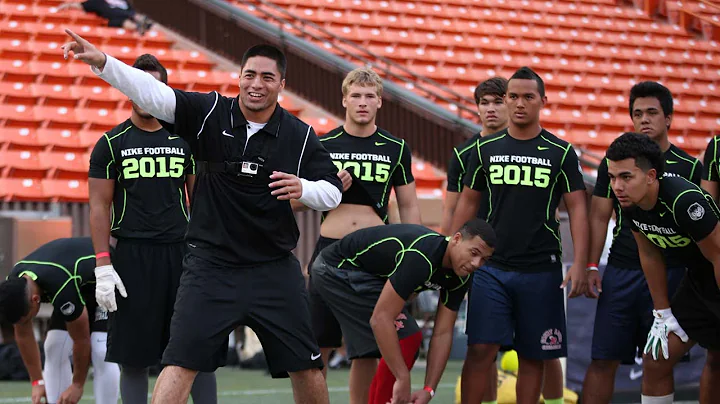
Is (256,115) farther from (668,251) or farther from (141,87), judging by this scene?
(668,251)

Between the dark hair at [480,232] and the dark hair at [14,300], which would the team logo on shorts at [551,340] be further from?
the dark hair at [14,300]

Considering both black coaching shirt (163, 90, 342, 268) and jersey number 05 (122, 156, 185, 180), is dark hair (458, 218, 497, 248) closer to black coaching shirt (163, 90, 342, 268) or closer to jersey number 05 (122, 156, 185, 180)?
black coaching shirt (163, 90, 342, 268)

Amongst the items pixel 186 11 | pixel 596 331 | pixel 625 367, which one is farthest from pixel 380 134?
pixel 186 11

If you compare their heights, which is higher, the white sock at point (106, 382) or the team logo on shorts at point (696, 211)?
the team logo on shorts at point (696, 211)

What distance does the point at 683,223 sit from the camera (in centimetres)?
492

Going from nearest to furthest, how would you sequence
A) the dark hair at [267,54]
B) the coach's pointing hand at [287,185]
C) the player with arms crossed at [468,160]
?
1. the coach's pointing hand at [287,185]
2. the dark hair at [267,54]
3. the player with arms crossed at [468,160]

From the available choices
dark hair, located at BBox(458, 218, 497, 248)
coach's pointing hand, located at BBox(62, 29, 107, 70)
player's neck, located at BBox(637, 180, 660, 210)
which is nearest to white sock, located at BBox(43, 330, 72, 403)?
dark hair, located at BBox(458, 218, 497, 248)

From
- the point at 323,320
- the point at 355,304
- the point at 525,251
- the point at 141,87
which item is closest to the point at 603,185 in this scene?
the point at 525,251

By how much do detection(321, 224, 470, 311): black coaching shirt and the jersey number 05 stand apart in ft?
3.06

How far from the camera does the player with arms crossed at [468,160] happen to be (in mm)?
5996

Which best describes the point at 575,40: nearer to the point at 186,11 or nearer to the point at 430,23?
the point at 430,23

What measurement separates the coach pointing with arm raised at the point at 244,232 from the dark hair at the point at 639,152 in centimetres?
140

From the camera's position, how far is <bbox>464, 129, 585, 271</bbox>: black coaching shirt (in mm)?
5668

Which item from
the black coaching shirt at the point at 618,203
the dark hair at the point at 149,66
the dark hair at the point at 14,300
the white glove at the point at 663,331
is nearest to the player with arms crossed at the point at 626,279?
the black coaching shirt at the point at 618,203
